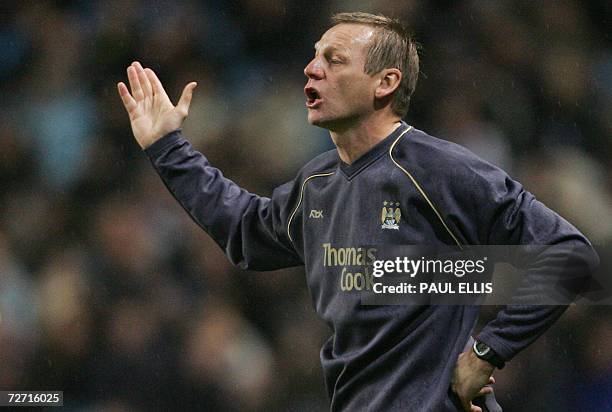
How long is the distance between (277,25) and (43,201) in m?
1.24

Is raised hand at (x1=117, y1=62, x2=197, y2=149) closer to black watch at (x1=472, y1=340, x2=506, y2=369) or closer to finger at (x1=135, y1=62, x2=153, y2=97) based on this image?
finger at (x1=135, y1=62, x2=153, y2=97)

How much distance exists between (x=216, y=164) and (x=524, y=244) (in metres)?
2.03

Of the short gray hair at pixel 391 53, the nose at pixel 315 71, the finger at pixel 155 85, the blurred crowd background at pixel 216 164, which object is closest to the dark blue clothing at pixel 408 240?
the short gray hair at pixel 391 53

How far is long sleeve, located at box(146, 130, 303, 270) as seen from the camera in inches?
112

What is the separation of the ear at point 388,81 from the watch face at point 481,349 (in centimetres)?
70

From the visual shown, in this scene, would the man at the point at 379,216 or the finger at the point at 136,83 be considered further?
the finger at the point at 136,83

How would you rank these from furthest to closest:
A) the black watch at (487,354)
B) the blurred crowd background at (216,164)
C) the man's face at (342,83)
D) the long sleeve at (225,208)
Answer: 1. the blurred crowd background at (216,164)
2. the long sleeve at (225,208)
3. the man's face at (342,83)
4. the black watch at (487,354)

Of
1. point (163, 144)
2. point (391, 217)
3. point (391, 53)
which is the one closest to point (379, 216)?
point (391, 217)

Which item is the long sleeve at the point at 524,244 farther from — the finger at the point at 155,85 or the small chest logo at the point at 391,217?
the finger at the point at 155,85

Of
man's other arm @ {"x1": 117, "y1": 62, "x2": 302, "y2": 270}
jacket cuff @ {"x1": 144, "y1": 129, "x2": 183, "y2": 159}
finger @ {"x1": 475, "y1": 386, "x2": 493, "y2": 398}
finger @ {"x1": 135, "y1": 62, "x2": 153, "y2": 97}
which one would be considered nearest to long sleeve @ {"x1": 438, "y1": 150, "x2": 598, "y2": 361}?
finger @ {"x1": 475, "y1": 386, "x2": 493, "y2": 398}

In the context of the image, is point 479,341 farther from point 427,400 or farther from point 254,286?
point 254,286

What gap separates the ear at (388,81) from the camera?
2.68m

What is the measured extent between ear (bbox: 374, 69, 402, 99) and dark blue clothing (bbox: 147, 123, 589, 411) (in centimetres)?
10

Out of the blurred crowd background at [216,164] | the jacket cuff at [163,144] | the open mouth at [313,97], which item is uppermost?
the open mouth at [313,97]
